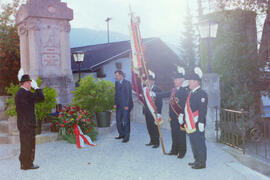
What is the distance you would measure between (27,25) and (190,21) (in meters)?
36.2

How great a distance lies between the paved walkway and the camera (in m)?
5.62

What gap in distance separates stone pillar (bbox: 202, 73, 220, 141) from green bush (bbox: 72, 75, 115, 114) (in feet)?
10.2

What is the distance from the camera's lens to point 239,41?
16.8 meters

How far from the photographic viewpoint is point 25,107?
607 cm

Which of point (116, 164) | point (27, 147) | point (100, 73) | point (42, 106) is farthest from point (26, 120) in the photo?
point (100, 73)

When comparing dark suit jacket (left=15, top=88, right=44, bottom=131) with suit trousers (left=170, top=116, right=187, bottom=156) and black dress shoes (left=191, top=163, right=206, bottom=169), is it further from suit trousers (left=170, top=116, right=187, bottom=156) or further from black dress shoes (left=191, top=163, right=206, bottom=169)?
black dress shoes (left=191, top=163, right=206, bottom=169)

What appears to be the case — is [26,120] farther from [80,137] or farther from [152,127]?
[152,127]

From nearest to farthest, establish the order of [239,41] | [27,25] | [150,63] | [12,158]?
[12,158] < [27,25] < [239,41] < [150,63]

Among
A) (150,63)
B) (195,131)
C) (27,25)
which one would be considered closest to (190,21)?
(150,63)

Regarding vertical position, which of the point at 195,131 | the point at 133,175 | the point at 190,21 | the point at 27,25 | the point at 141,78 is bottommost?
the point at 133,175

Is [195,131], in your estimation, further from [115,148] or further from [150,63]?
[150,63]

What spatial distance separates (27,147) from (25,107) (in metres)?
0.84

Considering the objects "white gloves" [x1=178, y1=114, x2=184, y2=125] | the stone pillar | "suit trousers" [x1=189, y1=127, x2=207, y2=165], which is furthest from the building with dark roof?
"suit trousers" [x1=189, y1=127, x2=207, y2=165]

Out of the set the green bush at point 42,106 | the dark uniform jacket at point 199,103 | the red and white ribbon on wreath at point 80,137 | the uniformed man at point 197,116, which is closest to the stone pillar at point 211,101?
the uniformed man at point 197,116
